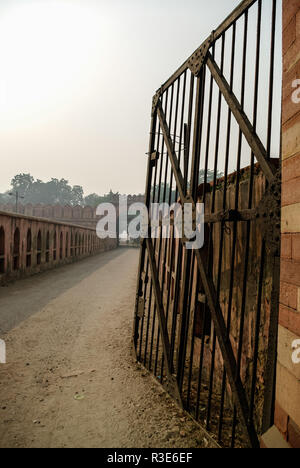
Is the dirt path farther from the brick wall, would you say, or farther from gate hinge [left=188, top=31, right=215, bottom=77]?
gate hinge [left=188, top=31, right=215, bottom=77]

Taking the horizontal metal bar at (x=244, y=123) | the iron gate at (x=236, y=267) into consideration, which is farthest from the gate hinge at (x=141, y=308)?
the horizontal metal bar at (x=244, y=123)

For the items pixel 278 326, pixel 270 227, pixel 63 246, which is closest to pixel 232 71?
pixel 270 227

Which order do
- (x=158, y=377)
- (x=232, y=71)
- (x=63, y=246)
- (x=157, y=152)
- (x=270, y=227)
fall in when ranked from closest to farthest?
(x=270, y=227)
(x=232, y=71)
(x=158, y=377)
(x=157, y=152)
(x=63, y=246)

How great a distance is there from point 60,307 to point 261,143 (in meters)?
5.88

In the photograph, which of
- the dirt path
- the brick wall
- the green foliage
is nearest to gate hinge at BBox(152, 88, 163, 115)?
the brick wall

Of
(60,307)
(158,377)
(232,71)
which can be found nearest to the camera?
(232,71)

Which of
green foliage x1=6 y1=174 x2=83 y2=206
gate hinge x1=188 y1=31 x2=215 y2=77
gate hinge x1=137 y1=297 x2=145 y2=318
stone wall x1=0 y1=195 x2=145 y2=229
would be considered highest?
green foliage x1=6 y1=174 x2=83 y2=206

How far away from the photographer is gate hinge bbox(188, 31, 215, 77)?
2.63 meters

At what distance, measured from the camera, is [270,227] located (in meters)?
1.77

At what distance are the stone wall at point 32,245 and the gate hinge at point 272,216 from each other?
9.54 meters

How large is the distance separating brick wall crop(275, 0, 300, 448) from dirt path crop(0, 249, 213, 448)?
3.84 ft

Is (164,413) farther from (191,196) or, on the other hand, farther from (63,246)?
(63,246)

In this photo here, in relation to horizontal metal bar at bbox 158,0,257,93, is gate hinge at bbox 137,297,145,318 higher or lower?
lower
